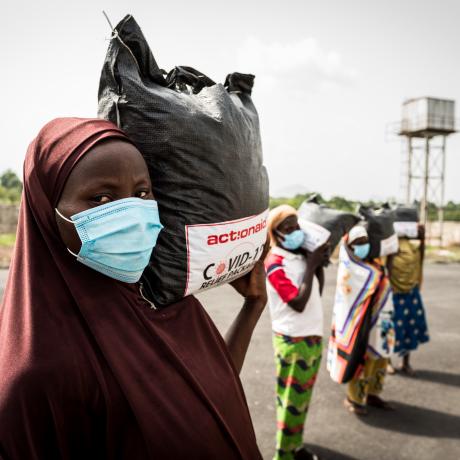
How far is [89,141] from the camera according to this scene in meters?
0.90

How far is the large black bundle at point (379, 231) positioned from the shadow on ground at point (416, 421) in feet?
4.62

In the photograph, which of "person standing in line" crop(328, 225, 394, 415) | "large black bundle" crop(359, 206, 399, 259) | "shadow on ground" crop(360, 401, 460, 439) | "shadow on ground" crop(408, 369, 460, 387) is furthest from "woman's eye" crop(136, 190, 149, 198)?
"shadow on ground" crop(408, 369, 460, 387)

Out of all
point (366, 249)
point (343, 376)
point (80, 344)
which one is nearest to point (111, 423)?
point (80, 344)

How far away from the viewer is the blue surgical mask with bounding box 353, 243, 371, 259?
12.4ft

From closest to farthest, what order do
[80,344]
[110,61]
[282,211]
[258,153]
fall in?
1. [80,344]
2. [110,61]
3. [258,153]
4. [282,211]

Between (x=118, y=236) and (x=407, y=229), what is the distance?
4422mm

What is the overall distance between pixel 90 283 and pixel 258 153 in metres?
0.65

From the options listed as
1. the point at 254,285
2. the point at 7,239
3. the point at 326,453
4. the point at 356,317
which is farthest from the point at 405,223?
the point at 7,239

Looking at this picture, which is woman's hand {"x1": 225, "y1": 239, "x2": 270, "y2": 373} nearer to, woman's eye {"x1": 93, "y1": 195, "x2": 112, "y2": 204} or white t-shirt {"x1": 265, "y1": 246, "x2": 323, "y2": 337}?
woman's eye {"x1": 93, "y1": 195, "x2": 112, "y2": 204}

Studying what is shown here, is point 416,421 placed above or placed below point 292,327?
below

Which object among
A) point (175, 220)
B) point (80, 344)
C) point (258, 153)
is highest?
point (258, 153)

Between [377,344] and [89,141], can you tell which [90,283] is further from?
[377,344]

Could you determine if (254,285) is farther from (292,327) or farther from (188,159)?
(292,327)

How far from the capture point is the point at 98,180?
0.92m
